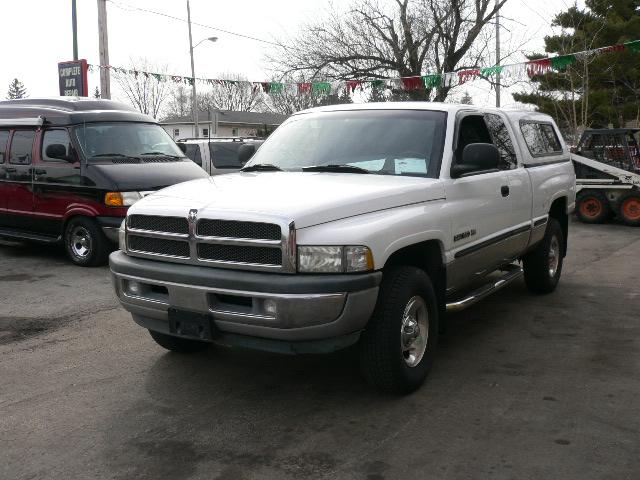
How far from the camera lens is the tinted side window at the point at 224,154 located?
1396 cm

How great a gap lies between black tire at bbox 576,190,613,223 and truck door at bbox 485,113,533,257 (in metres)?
8.81

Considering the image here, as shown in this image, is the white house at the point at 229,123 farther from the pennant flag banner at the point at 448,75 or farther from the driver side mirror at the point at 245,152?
the driver side mirror at the point at 245,152

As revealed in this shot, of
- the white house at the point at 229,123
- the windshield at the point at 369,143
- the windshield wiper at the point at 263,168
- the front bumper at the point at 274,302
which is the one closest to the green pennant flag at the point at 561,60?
the windshield at the point at 369,143

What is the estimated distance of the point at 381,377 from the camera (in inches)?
162

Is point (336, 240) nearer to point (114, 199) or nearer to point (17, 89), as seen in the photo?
point (114, 199)

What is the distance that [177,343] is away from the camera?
5113mm

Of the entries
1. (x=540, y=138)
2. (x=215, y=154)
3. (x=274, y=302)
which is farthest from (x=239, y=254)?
(x=215, y=154)

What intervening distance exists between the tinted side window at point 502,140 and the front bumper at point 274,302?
260 centimetres

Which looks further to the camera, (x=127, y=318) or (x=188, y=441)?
(x=127, y=318)

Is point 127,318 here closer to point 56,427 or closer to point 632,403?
point 56,427

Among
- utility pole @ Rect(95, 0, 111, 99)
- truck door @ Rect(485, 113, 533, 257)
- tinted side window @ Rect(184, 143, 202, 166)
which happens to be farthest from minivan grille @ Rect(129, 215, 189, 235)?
Result: utility pole @ Rect(95, 0, 111, 99)

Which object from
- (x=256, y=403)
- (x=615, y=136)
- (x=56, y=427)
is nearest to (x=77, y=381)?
(x=56, y=427)

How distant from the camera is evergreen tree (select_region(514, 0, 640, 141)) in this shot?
2433 cm

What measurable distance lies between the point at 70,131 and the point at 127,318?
Answer: 3.96m
